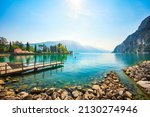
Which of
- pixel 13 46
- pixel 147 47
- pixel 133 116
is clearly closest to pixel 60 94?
pixel 133 116

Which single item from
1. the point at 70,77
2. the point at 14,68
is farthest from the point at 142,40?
the point at 14,68

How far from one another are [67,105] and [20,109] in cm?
187

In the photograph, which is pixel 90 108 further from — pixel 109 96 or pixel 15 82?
pixel 15 82

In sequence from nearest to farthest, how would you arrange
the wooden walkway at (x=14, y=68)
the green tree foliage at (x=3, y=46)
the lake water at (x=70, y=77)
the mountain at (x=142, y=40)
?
1. the lake water at (x=70, y=77)
2. the wooden walkway at (x=14, y=68)
3. the green tree foliage at (x=3, y=46)
4. the mountain at (x=142, y=40)

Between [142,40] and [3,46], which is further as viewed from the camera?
[142,40]

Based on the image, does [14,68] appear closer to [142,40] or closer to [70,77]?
[70,77]

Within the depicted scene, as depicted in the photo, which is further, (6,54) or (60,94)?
(6,54)

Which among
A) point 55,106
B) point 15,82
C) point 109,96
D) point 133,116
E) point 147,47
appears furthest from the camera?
point 147,47

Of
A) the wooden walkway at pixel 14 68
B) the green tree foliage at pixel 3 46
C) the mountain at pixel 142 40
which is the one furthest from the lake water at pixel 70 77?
the mountain at pixel 142 40

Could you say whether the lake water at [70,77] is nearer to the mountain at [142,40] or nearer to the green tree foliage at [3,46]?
the green tree foliage at [3,46]

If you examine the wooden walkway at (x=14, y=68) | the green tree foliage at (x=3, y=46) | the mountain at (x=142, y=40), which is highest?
the mountain at (x=142, y=40)

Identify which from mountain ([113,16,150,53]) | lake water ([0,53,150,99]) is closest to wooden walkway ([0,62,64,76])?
lake water ([0,53,150,99])

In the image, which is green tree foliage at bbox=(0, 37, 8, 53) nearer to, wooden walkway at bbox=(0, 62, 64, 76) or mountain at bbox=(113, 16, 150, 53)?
wooden walkway at bbox=(0, 62, 64, 76)

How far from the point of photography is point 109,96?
11.2 meters
